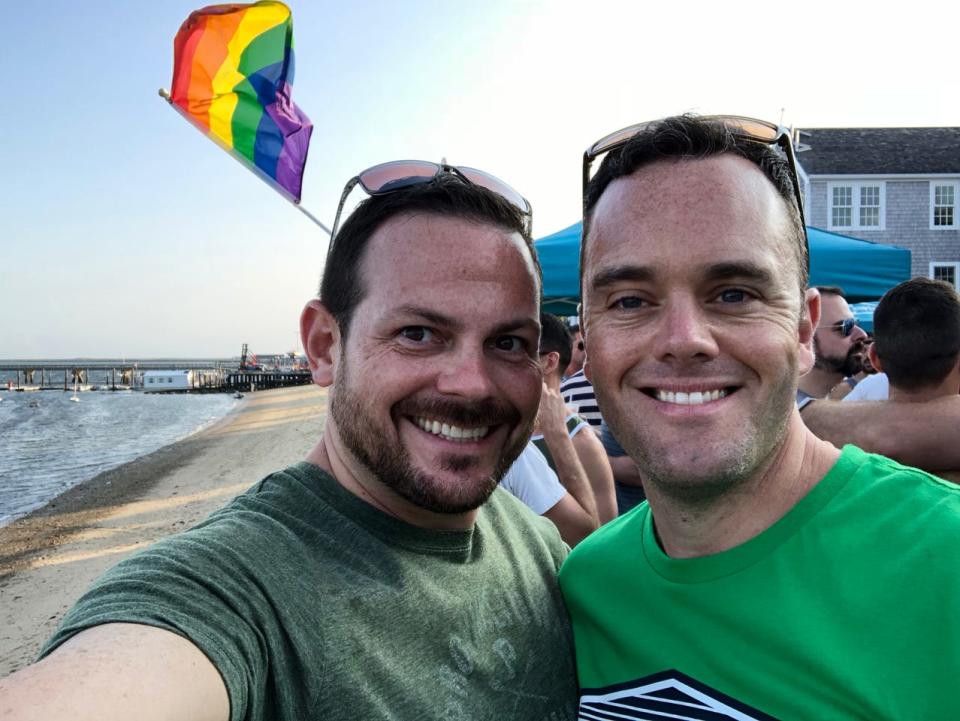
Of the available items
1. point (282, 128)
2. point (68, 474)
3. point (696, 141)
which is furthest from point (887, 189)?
point (68, 474)

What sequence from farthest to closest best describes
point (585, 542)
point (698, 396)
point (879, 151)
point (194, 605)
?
point (879, 151) < point (585, 542) < point (698, 396) < point (194, 605)

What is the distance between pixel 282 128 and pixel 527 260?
704 centimetres

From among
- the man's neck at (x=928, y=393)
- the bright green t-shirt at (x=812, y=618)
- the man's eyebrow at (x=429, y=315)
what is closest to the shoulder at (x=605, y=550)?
the bright green t-shirt at (x=812, y=618)

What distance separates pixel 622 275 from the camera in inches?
73.7

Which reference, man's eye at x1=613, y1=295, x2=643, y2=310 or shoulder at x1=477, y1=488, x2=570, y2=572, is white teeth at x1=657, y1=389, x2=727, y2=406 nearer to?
man's eye at x1=613, y1=295, x2=643, y2=310

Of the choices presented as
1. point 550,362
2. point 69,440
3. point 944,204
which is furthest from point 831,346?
point 69,440

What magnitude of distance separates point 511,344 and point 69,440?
43109 mm

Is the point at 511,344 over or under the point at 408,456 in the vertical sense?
over

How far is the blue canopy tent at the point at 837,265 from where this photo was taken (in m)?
6.05

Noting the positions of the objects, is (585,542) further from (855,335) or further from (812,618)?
(855,335)

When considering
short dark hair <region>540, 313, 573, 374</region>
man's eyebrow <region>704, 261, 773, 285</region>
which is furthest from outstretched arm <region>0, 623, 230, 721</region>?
short dark hair <region>540, 313, 573, 374</region>

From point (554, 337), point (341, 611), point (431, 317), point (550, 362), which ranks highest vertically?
point (431, 317)

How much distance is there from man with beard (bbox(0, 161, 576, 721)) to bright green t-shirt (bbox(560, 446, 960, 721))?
0.28 metres

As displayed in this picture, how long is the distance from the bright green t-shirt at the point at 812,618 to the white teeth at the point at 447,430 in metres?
0.66
